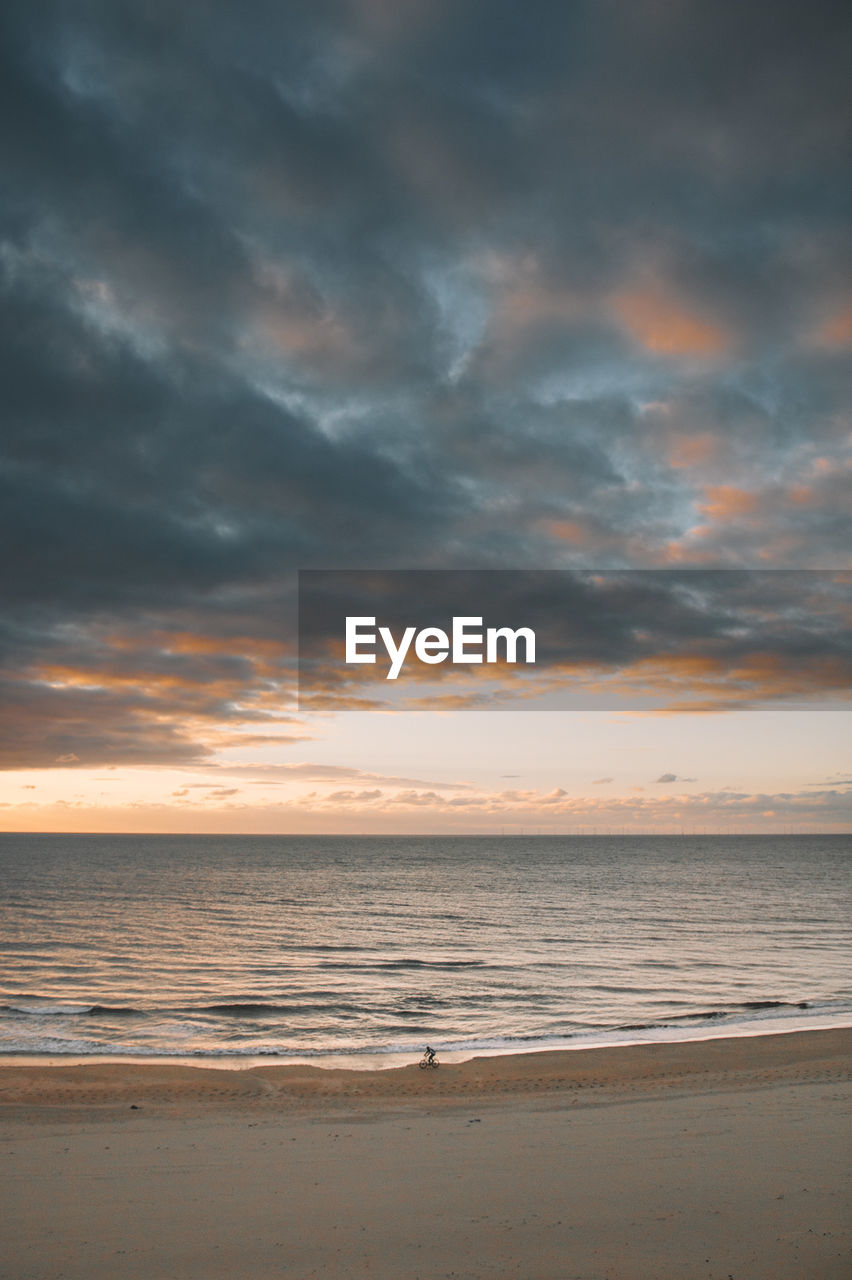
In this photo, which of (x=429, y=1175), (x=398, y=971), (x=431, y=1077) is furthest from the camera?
(x=398, y=971)

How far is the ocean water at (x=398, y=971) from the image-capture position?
24109 mm

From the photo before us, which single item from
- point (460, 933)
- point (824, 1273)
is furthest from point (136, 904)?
point (824, 1273)

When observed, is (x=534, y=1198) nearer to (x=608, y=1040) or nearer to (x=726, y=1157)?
(x=726, y=1157)

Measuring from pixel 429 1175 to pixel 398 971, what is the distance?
81.7 feet

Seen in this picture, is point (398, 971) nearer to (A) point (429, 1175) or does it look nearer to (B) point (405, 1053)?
(B) point (405, 1053)

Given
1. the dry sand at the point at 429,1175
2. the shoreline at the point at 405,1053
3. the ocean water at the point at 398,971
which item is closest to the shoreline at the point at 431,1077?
the dry sand at the point at 429,1175

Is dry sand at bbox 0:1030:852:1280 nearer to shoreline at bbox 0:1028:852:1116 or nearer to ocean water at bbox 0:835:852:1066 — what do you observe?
shoreline at bbox 0:1028:852:1116

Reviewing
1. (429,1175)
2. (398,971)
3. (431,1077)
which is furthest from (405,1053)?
(398,971)

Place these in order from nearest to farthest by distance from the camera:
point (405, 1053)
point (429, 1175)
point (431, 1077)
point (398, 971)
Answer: point (429, 1175)
point (431, 1077)
point (405, 1053)
point (398, 971)

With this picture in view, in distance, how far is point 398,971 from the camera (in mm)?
35531

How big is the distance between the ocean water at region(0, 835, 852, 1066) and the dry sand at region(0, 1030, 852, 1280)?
5015 millimetres

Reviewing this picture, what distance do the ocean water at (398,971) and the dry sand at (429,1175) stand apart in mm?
5015

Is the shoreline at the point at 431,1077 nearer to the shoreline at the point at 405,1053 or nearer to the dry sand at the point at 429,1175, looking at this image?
the dry sand at the point at 429,1175

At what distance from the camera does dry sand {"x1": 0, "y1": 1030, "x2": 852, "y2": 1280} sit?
29.2 feet
